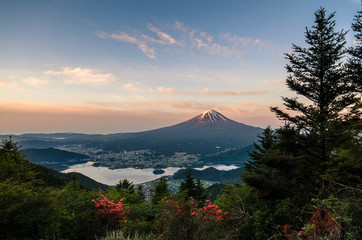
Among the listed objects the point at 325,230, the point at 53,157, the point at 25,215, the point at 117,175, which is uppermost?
the point at 25,215

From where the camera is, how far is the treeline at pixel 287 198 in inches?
167

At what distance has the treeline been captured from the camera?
4.25 meters

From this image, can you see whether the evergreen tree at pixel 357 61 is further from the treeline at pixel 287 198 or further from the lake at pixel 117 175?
the lake at pixel 117 175

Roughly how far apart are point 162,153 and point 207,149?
52449 mm

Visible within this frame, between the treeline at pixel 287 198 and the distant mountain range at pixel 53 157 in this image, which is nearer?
the treeline at pixel 287 198

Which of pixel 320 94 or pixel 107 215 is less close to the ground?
pixel 320 94

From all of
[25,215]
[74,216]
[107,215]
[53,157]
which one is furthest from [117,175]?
[53,157]

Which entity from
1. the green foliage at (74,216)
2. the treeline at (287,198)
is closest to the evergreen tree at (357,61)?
the treeline at (287,198)

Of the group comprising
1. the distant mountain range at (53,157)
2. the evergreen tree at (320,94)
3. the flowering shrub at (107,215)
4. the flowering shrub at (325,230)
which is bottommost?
the distant mountain range at (53,157)

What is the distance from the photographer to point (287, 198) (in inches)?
260

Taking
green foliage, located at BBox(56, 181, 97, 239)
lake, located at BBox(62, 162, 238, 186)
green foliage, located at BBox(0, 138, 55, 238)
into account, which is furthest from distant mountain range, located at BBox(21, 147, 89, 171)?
green foliage, located at BBox(0, 138, 55, 238)

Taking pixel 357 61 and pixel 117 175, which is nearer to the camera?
pixel 357 61

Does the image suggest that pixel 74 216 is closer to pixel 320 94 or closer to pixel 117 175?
pixel 320 94

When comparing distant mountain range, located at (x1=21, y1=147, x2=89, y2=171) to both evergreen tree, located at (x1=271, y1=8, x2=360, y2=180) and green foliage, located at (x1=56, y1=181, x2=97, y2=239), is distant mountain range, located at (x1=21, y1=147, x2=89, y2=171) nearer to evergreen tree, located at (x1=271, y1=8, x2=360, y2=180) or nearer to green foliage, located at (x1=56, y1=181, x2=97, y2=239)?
green foliage, located at (x1=56, y1=181, x2=97, y2=239)
